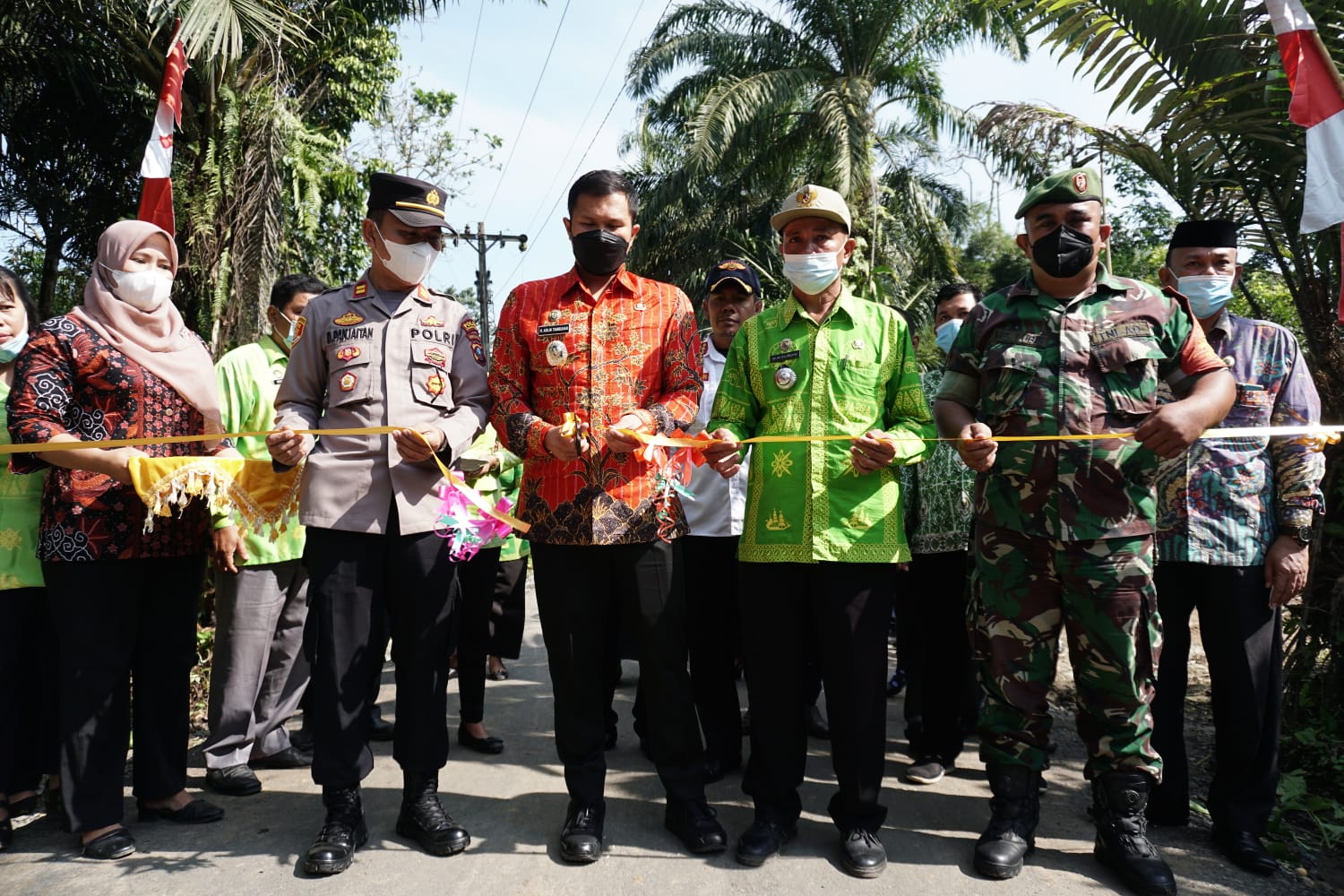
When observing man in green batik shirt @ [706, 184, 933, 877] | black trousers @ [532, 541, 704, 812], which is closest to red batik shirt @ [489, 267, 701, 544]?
black trousers @ [532, 541, 704, 812]

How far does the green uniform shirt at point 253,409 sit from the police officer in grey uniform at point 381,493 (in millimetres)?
932

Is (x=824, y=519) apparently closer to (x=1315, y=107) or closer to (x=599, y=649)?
(x=599, y=649)

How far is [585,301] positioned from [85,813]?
2.54 metres

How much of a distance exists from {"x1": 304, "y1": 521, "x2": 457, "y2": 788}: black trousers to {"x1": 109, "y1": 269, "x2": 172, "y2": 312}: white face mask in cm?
112

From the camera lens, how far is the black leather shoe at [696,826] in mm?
3148

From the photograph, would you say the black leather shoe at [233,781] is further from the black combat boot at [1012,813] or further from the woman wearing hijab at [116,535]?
the black combat boot at [1012,813]

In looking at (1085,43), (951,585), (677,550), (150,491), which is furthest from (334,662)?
(1085,43)

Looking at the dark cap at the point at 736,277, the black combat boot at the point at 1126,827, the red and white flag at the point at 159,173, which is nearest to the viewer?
the black combat boot at the point at 1126,827

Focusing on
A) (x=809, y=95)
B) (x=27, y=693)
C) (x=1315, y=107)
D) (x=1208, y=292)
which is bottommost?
(x=27, y=693)

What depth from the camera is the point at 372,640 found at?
3.28 metres

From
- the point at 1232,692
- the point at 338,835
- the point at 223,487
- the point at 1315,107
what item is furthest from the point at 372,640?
the point at 1315,107

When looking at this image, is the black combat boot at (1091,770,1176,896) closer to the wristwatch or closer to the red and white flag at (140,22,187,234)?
the wristwatch

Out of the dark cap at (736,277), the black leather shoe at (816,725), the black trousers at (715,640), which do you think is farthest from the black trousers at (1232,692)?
the dark cap at (736,277)

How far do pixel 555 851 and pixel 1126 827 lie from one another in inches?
76.0
